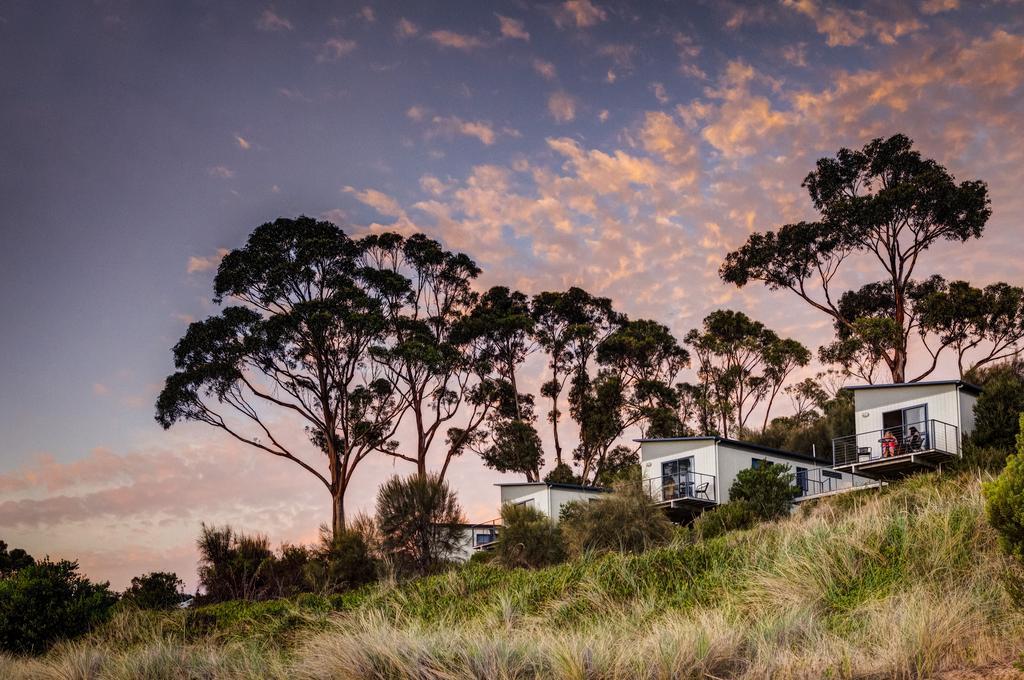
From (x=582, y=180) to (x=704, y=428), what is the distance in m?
28.4

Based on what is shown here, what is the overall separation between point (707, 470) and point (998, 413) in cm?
1055

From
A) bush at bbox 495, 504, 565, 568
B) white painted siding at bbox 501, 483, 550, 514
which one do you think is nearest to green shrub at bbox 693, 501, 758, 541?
bush at bbox 495, 504, 565, 568

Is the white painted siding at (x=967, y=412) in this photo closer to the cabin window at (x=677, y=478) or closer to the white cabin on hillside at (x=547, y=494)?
the cabin window at (x=677, y=478)

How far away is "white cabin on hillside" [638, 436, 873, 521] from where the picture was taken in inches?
1304

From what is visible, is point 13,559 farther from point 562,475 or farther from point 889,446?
point 889,446

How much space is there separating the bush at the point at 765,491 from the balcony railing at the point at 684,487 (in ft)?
10.6

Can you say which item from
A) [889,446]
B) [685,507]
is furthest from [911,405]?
[685,507]

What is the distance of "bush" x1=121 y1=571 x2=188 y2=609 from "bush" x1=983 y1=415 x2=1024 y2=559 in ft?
85.0

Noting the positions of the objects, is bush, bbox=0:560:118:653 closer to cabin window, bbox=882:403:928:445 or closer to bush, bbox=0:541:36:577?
bush, bbox=0:541:36:577

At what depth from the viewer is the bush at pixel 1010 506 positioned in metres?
6.92

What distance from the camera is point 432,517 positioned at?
94.0 ft

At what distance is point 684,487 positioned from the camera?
33.9 metres

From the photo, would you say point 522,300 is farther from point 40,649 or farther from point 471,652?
point 471,652

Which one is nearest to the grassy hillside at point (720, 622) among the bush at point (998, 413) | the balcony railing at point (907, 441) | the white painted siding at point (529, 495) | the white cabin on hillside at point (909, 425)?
the bush at point (998, 413)
